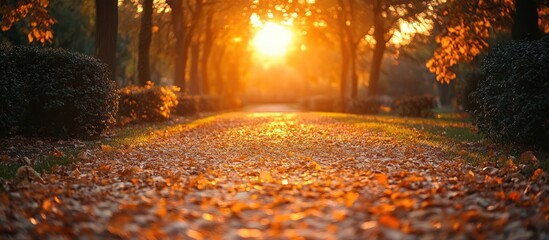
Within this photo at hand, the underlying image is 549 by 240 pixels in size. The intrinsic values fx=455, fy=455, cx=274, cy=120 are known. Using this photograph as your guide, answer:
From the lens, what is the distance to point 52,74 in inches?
408

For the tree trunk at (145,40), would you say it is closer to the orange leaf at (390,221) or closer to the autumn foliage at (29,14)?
the autumn foliage at (29,14)

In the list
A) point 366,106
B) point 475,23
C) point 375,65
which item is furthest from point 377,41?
point 475,23

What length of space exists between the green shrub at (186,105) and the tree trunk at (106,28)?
299 inches

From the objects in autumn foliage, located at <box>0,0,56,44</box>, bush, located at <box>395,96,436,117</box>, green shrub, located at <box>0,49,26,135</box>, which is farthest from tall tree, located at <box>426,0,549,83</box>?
autumn foliage, located at <box>0,0,56,44</box>

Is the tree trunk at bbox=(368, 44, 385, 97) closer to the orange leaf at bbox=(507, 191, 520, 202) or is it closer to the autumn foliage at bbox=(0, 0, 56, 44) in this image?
the autumn foliage at bbox=(0, 0, 56, 44)

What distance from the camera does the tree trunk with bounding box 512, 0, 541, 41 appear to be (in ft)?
41.0

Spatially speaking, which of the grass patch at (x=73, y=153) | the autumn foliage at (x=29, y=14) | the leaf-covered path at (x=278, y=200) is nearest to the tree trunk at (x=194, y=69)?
the grass patch at (x=73, y=153)

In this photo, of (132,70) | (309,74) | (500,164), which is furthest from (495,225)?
(309,74)

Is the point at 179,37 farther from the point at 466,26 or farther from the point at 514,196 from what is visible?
the point at 514,196

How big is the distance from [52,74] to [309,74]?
175ft

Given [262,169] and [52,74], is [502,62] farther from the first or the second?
[52,74]

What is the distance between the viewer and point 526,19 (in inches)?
494

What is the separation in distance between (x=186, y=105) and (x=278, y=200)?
1921cm

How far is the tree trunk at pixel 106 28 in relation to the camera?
14305 mm
